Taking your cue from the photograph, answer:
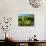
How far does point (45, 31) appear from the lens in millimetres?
5559

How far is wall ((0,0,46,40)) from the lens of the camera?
217 inches

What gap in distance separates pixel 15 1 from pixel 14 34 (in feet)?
4.49

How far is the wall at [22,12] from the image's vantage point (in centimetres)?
552

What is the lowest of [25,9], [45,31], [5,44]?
[5,44]

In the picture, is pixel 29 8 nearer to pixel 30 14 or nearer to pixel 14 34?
pixel 30 14

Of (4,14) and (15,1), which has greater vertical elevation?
(15,1)

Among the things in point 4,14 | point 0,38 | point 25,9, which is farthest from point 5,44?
point 25,9

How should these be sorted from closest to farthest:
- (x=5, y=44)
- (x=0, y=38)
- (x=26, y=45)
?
1. (x=26, y=45)
2. (x=5, y=44)
3. (x=0, y=38)

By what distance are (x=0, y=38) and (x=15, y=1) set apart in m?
1.64

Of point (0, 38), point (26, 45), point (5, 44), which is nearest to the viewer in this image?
point (26, 45)

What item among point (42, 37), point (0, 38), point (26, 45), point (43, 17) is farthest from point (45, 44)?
point (0, 38)

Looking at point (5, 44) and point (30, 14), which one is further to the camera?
point (30, 14)

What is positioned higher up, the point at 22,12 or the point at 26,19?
the point at 22,12

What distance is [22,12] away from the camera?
18.3 ft
